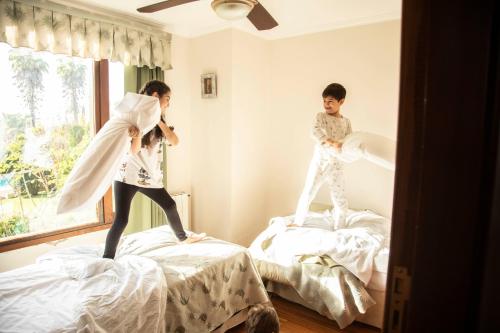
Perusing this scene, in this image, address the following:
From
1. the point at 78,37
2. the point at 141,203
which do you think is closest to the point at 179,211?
the point at 141,203

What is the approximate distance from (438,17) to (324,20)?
295 cm

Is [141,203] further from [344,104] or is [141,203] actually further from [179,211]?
[344,104]

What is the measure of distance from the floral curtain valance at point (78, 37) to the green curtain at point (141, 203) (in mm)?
96

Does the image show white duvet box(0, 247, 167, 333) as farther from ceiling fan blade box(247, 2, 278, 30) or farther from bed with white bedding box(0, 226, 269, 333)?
ceiling fan blade box(247, 2, 278, 30)

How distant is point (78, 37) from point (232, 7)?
1479mm

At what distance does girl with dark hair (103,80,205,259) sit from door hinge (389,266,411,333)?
1.81 m

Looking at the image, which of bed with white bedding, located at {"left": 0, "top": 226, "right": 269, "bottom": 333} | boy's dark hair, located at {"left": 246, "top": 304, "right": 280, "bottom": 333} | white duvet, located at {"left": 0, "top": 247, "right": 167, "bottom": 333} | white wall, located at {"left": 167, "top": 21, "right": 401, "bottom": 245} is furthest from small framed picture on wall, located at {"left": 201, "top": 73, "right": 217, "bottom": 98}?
boy's dark hair, located at {"left": 246, "top": 304, "right": 280, "bottom": 333}

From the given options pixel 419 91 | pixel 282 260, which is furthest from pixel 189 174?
pixel 419 91

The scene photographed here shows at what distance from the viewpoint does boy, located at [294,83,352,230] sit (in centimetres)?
274

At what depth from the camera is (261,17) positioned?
223cm

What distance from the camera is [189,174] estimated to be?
12.1 feet

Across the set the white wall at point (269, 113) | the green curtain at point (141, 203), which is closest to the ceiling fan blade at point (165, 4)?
the green curtain at point (141, 203)

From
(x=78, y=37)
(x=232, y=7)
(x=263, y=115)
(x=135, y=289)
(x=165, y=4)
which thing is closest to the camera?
(x=135, y=289)

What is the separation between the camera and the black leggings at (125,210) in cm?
212
